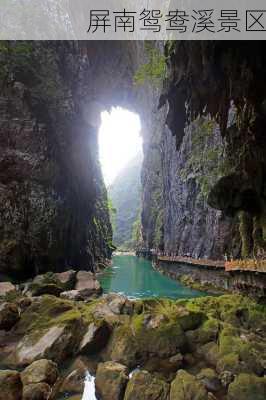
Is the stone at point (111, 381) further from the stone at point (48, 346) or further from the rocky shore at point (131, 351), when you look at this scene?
the stone at point (48, 346)

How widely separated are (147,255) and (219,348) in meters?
59.8

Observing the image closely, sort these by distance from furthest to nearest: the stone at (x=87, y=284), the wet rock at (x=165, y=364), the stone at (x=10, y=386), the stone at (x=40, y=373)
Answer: the stone at (x=87, y=284)
the wet rock at (x=165, y=364)
the stone at (x=40, y=373)
the stone at (x=10, y=386)

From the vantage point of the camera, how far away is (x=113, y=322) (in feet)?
35.9

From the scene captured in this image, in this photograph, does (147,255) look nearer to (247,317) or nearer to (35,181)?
(35,181)

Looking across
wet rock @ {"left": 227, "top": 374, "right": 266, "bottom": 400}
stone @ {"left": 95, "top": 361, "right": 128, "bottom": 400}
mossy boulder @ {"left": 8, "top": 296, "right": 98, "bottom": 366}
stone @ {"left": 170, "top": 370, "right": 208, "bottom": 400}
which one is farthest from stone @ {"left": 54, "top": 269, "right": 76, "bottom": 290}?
wet rock @ {"left": 227, "top": 374, "right": 266, "bottom": 400}

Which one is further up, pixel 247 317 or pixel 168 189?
pixel 168 189

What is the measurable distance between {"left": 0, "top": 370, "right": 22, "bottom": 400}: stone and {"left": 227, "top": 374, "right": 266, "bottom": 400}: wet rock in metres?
4.33

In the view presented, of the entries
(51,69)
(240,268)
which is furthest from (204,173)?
(51,69)

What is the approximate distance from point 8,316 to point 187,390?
7.45m

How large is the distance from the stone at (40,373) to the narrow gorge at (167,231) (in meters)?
0.03

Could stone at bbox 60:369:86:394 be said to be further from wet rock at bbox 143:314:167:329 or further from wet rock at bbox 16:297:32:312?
wet rock at bbox 16:297:32:312

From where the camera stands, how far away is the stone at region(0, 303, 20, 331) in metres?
11.6

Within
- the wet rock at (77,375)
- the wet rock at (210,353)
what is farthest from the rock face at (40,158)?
the wet rock at (210,353)

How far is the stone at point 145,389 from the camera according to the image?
669cm
